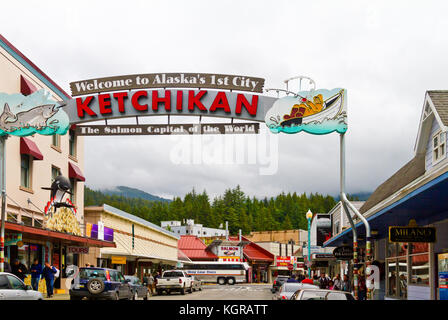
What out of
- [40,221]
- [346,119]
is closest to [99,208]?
[40,221]

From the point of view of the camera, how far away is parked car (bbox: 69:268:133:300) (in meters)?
22.9

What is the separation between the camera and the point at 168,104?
72.2ft

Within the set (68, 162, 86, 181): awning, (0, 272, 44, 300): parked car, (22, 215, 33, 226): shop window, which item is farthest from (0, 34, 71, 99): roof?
(0, 272, 44, 300): parked car

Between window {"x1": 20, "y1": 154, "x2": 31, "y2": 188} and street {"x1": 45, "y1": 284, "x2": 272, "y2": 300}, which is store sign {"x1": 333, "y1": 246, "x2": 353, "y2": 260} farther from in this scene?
window {"x1": 20, "y1": 154, "x2": 31, "y2": 188}

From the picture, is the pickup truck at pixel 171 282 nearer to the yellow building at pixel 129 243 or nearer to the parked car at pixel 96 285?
the yellow building at pixel 129 243

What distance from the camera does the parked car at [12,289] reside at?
1539 centimetres

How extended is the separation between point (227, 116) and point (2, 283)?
9.89 m

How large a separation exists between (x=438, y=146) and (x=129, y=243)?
31.8m

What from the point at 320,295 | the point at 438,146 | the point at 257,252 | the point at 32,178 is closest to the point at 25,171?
the point at 32,178

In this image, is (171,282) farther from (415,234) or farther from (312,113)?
(415,234)

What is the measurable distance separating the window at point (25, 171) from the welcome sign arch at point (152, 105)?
7.70 meters

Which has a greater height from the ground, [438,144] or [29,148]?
[29,148]

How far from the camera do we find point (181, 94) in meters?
22.0
